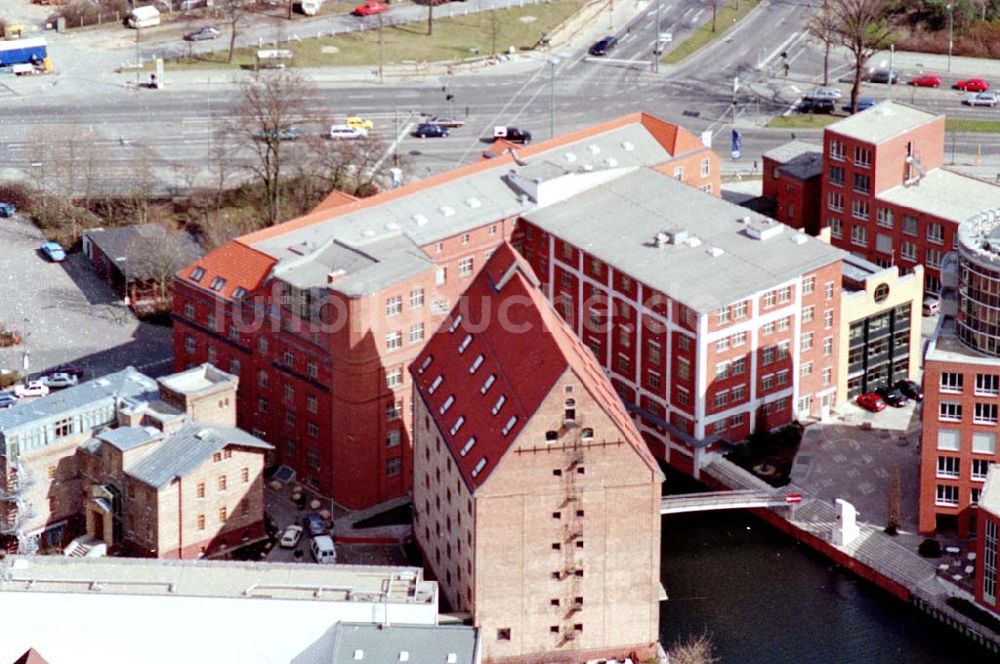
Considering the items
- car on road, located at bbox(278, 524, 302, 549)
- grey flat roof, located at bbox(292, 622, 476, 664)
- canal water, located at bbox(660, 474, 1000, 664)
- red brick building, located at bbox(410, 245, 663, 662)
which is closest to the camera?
grey flat roof, located at bbox(292, 622, 476, 664)

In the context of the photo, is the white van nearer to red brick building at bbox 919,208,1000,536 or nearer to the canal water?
the canal water

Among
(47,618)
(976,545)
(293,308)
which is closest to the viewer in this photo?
(47,618)

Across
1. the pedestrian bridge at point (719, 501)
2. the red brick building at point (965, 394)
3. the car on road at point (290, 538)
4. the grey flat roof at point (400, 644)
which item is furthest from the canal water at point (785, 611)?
the car on road at point (290, 538)

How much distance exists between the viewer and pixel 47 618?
170 metres

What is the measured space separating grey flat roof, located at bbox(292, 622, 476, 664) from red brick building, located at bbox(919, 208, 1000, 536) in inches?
1815

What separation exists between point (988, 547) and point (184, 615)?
60.9 metres

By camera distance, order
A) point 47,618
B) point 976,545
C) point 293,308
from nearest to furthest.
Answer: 1. point 47,618
2. point 976,545
3. point 293,308

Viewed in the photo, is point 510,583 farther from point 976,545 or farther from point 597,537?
point 976,545

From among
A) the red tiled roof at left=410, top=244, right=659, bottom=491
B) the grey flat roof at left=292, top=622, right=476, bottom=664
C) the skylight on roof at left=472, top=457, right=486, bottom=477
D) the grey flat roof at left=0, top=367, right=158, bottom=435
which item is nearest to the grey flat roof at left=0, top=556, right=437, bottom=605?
the grey flat roof at left=292, top=622, right=476, bottom=664

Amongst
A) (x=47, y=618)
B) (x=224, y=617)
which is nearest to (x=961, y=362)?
(x=224, y=617)

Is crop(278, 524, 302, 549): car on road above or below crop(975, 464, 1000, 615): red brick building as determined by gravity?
below

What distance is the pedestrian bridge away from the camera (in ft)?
647

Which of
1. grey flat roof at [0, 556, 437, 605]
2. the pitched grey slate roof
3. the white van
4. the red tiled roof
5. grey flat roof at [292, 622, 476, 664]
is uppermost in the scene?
the red tiled roof

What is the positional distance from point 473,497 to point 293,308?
33742 millimetres
